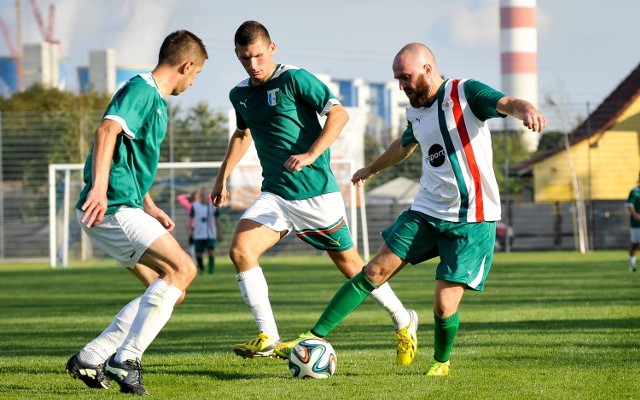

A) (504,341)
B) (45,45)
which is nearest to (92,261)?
(504,341)

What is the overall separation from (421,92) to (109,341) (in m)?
2.42

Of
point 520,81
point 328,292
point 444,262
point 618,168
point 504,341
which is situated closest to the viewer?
point 444,262

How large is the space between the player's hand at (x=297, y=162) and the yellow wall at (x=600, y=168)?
38.4 m

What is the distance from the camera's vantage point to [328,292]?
62.6 ft

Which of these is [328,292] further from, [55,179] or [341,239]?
[55,179]

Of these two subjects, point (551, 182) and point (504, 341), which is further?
point (551, 182)

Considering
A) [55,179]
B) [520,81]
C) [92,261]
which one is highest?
[520,81]

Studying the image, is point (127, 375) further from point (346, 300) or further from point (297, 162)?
point (297, 162)

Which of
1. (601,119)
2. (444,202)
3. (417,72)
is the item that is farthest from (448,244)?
(601,119)

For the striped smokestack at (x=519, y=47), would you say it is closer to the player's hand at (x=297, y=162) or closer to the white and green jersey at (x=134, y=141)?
A: the player's hand at (x=297, y=162)

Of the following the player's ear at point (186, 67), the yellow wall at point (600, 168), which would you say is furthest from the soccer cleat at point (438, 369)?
the yellow wall at point (600, 168)

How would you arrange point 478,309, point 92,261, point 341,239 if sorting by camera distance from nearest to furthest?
point 341,239 → point 478,309 → point 92,261

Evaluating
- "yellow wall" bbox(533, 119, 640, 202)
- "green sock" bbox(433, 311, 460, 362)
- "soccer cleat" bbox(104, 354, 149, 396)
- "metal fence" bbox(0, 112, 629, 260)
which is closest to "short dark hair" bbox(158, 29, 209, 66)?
"soccer cleat" bbox(104, 354, 149, 396)

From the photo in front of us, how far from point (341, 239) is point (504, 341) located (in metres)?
2.11
